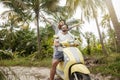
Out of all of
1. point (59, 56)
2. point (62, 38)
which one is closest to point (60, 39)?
point (62, 38)

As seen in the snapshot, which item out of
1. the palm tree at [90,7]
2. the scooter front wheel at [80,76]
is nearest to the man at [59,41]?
the scooter front wheel at [80,76]

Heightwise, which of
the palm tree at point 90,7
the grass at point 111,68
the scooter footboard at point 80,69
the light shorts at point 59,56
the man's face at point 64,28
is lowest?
the grass at point 111,68

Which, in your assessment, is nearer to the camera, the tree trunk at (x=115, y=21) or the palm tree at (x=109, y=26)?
the tree trunk at (x=115, y=21)

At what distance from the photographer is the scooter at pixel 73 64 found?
462 cm

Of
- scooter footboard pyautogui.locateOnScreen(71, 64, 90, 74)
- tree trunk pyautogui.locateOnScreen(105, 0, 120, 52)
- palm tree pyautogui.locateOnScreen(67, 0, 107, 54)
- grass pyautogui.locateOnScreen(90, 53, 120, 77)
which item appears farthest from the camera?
palm tree pyautogui.locateOnScreen(67, 0, 107, 54)

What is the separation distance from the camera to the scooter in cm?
462

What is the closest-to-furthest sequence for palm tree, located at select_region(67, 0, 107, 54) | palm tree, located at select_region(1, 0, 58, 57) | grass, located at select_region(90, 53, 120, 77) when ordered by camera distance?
grass, located at select_region(90, 53, 120, 77) < palm tree, located at select_region(67, 0, 107, 54) < palm tree, located at select_region(1, 0, 58, 57)

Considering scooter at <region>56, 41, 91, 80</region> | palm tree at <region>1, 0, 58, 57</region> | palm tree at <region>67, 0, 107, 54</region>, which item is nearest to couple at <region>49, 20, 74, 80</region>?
scooter at <region>56, 41, 91, 80</region>

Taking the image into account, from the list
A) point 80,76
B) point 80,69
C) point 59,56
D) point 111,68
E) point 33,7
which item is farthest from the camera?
point 33,7

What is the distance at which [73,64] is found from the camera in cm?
482

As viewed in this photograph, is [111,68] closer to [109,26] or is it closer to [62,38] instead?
[62,38]

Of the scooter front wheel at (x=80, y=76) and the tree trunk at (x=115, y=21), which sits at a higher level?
the tree trunk at (x=115, y=21)

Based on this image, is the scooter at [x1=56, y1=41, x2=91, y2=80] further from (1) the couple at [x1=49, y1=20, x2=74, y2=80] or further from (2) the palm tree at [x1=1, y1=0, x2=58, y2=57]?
(2) the palm tree at [x1=1, y1=0, x2=58, y2=57]

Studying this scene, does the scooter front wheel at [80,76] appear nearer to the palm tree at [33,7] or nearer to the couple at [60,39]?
the couple at [60,39]
